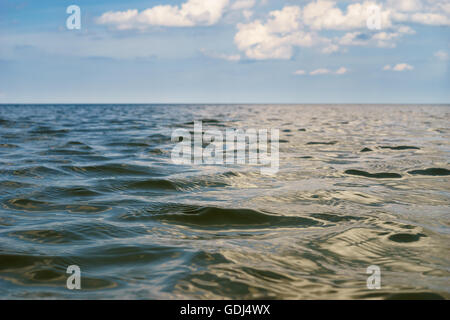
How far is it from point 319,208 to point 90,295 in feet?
10.2

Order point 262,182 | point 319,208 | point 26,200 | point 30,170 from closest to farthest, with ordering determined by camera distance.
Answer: point 319,208 < point 26,200 < point 262,182 < point 30,170

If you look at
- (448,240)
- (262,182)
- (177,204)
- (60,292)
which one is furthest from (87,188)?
(448,240)

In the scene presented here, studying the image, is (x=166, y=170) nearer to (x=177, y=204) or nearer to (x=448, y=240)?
(x=177, y=204)

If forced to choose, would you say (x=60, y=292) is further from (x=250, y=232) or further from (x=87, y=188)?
(x=87, y=188)

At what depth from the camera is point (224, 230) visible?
4.33 m

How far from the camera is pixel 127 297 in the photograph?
2770mm

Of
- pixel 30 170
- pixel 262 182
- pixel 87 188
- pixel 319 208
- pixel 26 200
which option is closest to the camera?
pixel 319 208

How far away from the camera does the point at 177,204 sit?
210 inches

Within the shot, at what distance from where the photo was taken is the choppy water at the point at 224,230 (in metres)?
2.97

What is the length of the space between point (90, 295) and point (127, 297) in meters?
0.26

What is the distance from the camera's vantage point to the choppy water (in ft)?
9.76

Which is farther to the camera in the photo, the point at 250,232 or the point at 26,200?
the point at 26,200

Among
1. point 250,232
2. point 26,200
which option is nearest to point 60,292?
point 250,232
